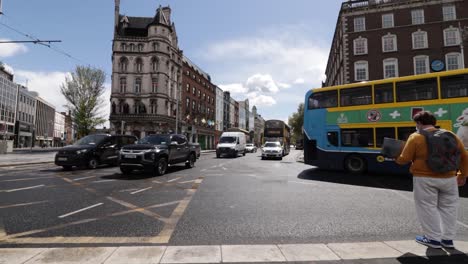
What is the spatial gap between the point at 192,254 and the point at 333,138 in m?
9.73

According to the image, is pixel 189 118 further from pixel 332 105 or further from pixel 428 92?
pixel 428 92

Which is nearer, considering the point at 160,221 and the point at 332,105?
the point at 160,221

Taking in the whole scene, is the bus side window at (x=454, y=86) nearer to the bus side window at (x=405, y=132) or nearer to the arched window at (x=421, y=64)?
the bus side window at (x=405, y=132)

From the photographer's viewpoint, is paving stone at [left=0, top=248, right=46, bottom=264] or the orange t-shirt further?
the orange t-shirt

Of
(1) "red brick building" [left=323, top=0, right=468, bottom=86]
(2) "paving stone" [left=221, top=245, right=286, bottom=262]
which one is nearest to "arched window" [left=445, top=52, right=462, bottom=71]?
(1) "red brick building" [left=323, top=0, right=468, bottom=86]

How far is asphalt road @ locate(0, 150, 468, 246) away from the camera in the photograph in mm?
3773

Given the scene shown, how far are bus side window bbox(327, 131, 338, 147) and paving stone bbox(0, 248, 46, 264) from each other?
10802 mm

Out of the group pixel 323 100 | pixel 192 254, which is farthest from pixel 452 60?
pixel 192 254

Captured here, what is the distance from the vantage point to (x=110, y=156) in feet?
44.7

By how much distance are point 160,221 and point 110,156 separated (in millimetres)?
10687

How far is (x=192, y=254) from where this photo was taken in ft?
10.1

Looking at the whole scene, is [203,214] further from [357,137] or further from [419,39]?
[419,39]

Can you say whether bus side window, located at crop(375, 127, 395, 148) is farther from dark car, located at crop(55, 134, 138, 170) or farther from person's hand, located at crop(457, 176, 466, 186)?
dark car, located at crop(55, 134, 138, 170)

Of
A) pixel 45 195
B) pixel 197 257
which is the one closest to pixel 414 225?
pixel 197 257
